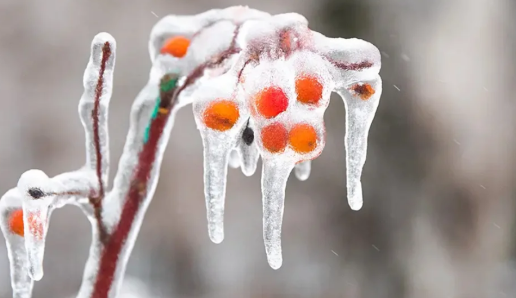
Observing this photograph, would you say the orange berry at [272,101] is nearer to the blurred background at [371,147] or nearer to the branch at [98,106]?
the branch at [98,106]

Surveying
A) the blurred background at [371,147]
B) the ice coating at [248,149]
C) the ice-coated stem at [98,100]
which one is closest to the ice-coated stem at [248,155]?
the ice coating at [248,149]

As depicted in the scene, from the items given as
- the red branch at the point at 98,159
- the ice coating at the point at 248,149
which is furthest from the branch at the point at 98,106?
the ice coating at the point at 248,149

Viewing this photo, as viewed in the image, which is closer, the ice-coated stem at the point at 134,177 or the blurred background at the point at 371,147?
the ice-coated stem at the point at 134,177

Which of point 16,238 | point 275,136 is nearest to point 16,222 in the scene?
point 16,238

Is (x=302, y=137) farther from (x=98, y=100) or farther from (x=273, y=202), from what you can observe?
(x=98, y=100)

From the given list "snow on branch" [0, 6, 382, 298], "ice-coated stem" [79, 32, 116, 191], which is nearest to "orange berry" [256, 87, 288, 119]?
"snow on branch" [0, 6, 382, 298]

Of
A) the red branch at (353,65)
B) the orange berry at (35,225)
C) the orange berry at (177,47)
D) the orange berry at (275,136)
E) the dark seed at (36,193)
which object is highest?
the orange berry at (177,47)

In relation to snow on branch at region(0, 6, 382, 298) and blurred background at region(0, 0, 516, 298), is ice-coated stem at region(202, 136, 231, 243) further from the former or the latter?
blurred background at region(0, 0, 516, 298)

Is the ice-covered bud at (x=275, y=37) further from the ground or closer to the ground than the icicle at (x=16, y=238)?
further from the ground
